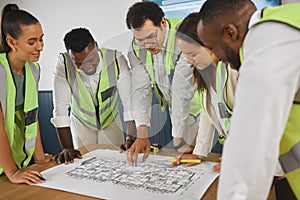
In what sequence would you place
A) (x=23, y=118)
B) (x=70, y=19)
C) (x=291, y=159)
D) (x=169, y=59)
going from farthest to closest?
(x=70, y=19)
(x=23, y=118)
(x=169, y=59)
(x=291, y=159)

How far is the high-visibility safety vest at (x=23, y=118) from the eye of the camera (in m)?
1.09

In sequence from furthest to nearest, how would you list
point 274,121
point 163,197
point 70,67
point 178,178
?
point 70,67
point 178,178
point 163,197
point 274,121

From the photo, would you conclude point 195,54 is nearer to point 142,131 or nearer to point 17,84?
point 142,131

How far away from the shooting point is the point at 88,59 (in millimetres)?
1023

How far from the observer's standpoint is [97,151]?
1.23m

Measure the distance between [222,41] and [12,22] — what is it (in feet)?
2.61

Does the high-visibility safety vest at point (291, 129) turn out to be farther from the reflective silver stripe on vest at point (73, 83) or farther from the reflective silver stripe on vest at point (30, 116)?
the reflective silver stripe on vest at point (30, 116)

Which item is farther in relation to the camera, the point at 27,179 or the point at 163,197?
the point at 27,179

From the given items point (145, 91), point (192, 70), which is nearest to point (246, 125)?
point (192, 70)

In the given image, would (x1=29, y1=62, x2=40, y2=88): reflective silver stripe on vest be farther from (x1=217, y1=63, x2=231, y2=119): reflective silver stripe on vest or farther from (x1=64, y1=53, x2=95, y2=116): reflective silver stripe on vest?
(x1=217, y1=63, x2=231, y2=119): reflective silver stripe on vest

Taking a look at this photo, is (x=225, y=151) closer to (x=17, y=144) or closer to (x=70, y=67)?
(x=70, y=67)

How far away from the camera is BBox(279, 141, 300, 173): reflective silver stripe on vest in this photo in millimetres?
500

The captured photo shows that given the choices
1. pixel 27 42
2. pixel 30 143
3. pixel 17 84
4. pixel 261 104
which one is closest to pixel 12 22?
pixel 27 42

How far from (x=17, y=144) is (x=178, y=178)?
67 centimetres
